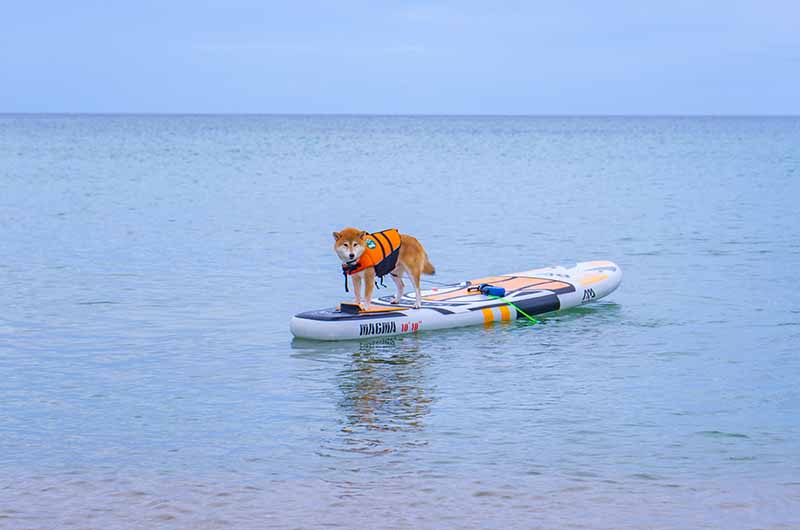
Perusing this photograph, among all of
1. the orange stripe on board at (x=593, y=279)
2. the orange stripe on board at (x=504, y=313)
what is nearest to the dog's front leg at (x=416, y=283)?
the orange stripe on board at (x=504, y=313)

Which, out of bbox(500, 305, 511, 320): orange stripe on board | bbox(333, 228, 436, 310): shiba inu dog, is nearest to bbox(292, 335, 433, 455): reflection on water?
bbox(333, 228, 436, 310): shiba inu dog

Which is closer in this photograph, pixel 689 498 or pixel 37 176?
pixel 689 498

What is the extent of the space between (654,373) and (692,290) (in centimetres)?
625

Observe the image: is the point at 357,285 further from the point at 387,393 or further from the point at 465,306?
the point at 387,393

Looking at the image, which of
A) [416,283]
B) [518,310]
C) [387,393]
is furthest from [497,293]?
[387,393]

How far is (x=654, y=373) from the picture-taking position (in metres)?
12.1

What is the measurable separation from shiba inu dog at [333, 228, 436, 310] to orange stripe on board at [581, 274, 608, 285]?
117 inches

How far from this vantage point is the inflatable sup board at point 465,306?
13516 millimetres

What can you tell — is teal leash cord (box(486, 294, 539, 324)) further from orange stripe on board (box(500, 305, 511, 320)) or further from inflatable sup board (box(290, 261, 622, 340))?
orange stripe on board (box(500, 305, 511, 320))

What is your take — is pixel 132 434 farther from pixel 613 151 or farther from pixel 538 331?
pixel 613 151

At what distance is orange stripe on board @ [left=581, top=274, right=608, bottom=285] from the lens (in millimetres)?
16250

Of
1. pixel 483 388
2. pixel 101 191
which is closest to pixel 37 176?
pixel 101 191

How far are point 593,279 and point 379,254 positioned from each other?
14.9 ft

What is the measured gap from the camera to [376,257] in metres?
13.3
